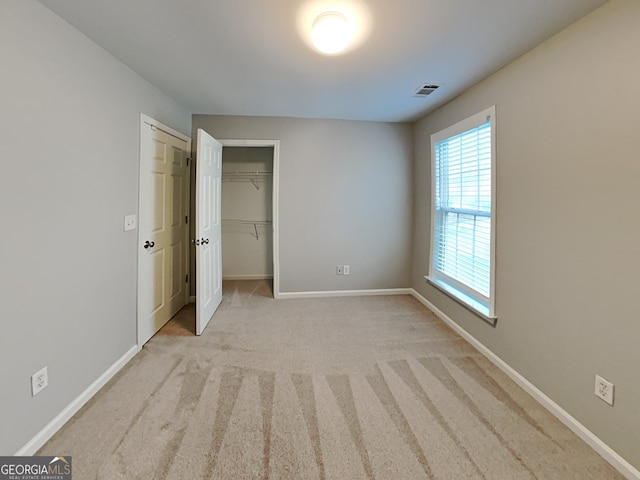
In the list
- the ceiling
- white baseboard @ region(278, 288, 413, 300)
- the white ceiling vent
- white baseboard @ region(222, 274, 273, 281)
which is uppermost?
the white ceiling vent

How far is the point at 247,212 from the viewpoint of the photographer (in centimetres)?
452

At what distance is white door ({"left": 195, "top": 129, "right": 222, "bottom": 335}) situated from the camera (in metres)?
2.69

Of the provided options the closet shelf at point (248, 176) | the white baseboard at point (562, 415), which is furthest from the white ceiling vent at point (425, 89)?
the closet shelf at point (248, 176)

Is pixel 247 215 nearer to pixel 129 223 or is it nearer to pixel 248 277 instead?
pixel 248 277

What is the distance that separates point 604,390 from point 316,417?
5.14 ft

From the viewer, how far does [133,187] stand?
2297mm

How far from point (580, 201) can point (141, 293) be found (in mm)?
3269

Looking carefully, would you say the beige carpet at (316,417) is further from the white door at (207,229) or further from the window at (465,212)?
the window at (465,212)

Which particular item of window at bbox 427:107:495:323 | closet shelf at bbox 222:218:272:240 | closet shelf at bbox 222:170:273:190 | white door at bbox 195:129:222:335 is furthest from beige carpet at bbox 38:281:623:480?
closet shelf at bbox 222:170:273:190

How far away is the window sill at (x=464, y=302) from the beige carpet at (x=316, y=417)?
0.32 metres

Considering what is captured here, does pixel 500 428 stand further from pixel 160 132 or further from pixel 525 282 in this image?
pixel 160 132

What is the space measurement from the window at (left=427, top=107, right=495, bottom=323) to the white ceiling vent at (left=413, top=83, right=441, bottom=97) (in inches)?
16.3

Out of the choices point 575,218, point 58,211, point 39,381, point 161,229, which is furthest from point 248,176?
point 575,218

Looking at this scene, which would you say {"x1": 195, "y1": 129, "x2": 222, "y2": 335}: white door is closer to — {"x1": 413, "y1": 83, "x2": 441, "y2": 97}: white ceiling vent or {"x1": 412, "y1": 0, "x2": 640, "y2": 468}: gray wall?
{"x1": 413, "y1": 83, "x2": 441, "y2": 97}: white ceiling vent
